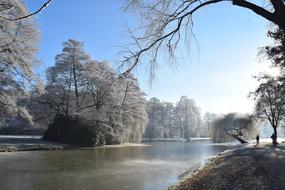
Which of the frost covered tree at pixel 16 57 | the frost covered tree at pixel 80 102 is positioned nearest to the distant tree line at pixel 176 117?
the frost covered tree at pixel 80 102

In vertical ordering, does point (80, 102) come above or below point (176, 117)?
below

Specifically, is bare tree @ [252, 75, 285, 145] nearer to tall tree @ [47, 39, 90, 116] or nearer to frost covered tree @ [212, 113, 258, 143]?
frost covered tree @ [212, 113, 258, 143]

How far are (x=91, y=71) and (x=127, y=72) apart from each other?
43845 mm

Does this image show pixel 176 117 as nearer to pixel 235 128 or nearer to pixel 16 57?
pixel 235 128

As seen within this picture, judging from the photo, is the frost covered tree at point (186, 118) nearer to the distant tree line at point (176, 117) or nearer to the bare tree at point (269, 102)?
the distant tree line at point (176, 117)

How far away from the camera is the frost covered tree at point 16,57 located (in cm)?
2311

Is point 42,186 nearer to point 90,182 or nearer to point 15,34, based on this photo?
point 90,182

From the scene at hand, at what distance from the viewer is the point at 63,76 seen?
166ft

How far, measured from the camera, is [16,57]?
23.6 meters

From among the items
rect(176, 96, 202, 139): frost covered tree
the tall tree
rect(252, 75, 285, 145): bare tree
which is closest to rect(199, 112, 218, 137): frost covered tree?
rect(176, 96, 202, 139): frost covered tree

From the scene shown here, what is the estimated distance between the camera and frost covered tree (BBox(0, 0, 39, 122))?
2311cm

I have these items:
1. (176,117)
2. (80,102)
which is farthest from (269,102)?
(176,117)

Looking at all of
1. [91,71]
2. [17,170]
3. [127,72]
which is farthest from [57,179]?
[91,71]

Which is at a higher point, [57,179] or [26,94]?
[26,94]
